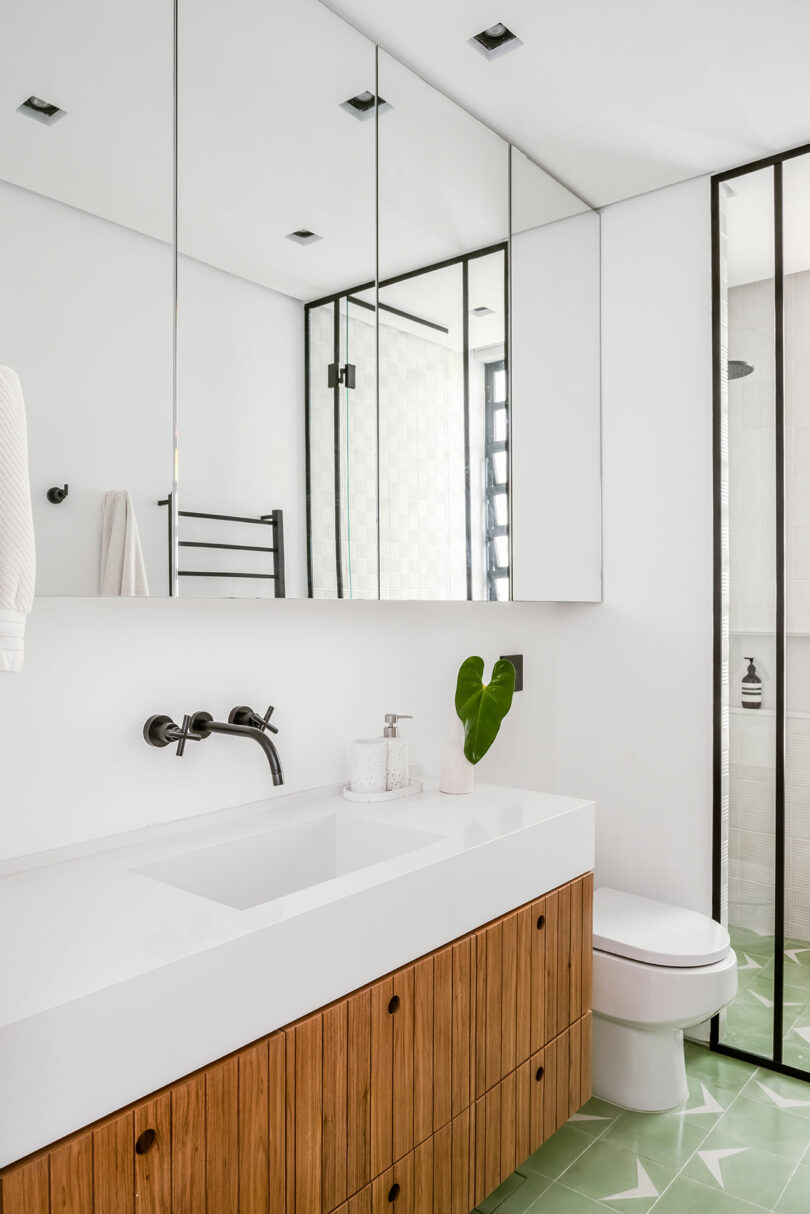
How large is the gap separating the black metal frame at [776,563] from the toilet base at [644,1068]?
338 millimetres

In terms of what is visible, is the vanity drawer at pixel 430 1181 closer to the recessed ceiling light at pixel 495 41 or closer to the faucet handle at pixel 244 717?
the faucet handle at pixel 244 717

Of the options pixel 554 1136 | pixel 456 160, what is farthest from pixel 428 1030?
pixel 456 160

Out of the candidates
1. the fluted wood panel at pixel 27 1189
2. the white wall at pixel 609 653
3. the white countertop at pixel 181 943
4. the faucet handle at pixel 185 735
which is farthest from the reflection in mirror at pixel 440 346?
the fluted wood panel at pixel 27 1189

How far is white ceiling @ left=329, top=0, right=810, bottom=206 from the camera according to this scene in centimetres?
174

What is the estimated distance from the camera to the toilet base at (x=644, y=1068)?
216cm

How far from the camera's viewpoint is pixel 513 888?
1.72 meters

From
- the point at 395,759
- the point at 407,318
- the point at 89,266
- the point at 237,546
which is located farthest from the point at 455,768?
the point at 89,266

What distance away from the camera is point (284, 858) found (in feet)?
5.78

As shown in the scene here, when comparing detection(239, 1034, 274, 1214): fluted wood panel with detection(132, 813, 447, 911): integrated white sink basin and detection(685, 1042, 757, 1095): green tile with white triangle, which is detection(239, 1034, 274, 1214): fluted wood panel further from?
detection(685, 1042, 757, 1095): green tile with white triangle

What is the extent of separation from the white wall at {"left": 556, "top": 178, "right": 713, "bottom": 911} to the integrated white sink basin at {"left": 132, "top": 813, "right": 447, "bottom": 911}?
3.66ft

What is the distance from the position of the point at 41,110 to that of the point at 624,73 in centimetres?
135

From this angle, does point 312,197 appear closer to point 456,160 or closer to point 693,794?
point 456,160

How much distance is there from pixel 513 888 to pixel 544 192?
1.88 meters

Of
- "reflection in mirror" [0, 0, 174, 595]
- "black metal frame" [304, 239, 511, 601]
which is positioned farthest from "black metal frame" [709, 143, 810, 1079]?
"reflection in mirror" [0, 0, 174, 595]
